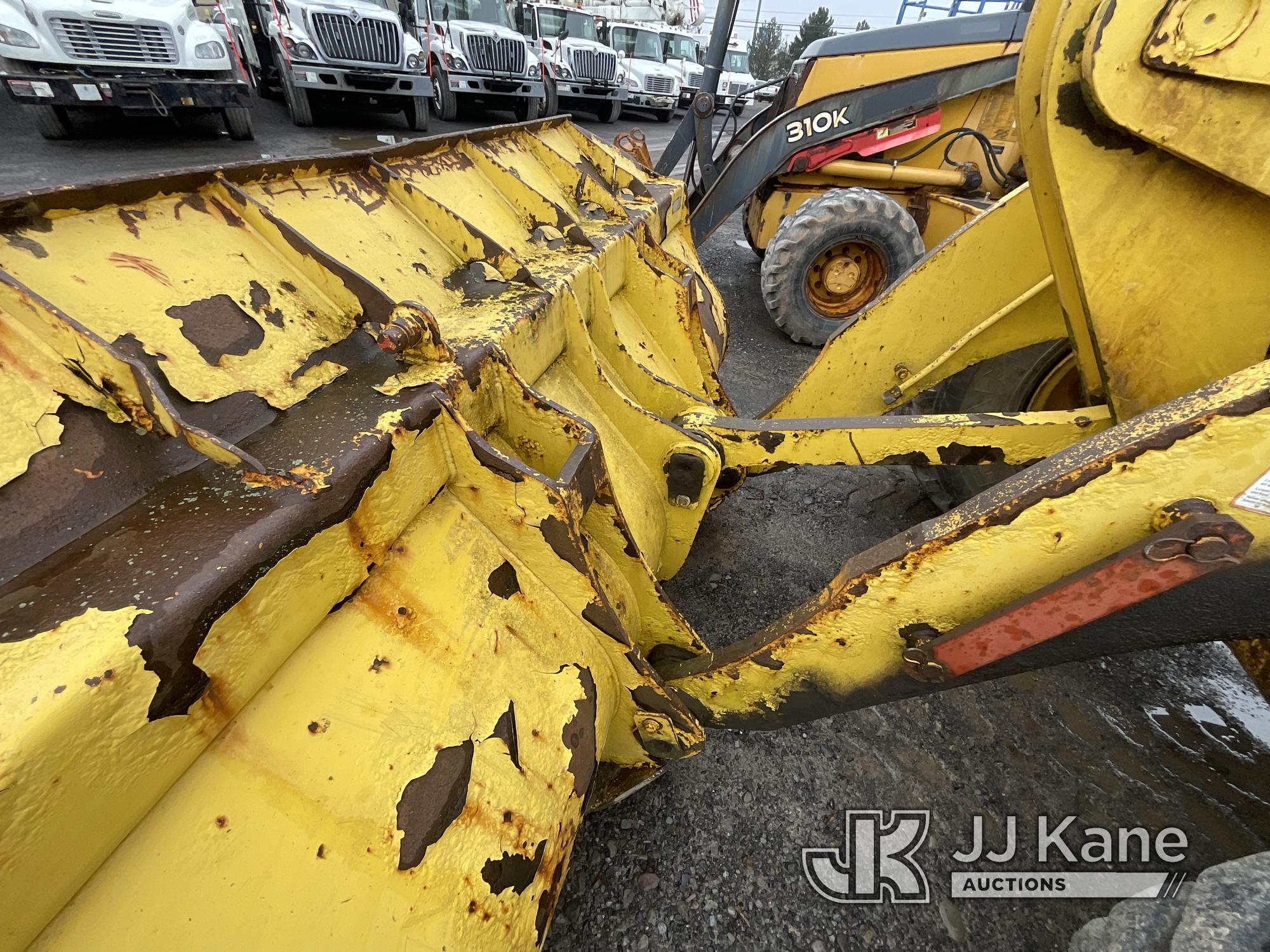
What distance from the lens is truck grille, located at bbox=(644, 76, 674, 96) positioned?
16.3 metres

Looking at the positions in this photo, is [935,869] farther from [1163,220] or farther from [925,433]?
[1163,220]

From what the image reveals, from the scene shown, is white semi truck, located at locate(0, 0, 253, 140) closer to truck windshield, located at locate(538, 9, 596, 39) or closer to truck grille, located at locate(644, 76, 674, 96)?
truck windshield, located at locate(538, 9, 596, 39)

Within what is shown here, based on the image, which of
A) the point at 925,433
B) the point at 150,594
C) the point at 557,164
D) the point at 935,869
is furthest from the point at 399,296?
the point at 935,869

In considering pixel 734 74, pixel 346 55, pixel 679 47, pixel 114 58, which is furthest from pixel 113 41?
pixel 734 74

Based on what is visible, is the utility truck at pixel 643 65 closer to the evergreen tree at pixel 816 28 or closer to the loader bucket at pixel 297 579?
the loader bucket at pixel 297 579

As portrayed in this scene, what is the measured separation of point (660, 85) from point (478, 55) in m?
7.42

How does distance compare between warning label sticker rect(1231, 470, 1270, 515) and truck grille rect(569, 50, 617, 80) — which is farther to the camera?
truck grille rect(569, 50, 617, 80)

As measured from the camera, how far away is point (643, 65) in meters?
16.1

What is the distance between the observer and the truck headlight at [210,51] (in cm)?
677

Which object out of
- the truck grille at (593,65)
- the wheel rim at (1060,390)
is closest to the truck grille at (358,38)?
the truck grille at (593,65)

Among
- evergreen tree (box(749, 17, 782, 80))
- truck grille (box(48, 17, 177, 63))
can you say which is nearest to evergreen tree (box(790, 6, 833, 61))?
evergreen tree (box(749, 17, 782, 80))

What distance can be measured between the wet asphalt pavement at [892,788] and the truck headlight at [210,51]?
788 cm

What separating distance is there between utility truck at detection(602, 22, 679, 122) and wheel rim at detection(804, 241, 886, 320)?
14.0 m

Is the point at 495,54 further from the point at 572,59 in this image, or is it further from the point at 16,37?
the point at 16,37
